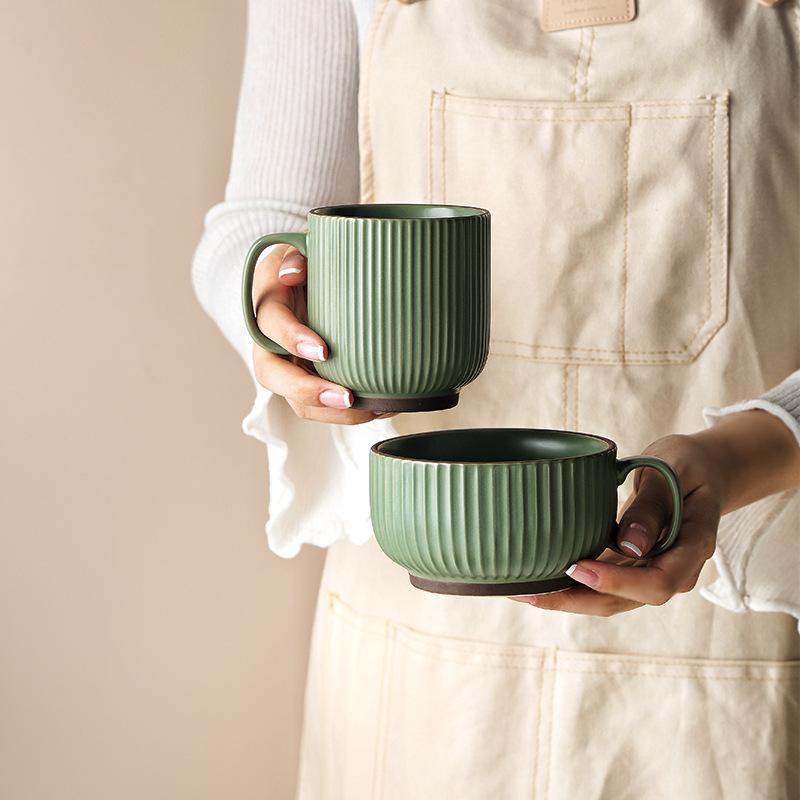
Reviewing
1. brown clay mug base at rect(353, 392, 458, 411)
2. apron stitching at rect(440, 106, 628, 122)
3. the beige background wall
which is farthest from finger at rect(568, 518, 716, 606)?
the beige background wall

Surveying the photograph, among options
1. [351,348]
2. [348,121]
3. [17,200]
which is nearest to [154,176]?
[17,200]

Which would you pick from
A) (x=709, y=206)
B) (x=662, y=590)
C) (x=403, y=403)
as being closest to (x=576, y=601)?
(x=662, y=590)

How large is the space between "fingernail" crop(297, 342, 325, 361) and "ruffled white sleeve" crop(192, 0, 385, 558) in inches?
11.0

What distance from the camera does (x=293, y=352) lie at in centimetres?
64

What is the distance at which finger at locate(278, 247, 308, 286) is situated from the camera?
711 mm

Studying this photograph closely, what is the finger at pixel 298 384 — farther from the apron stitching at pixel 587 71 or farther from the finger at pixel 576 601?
the apron stitching at pixel 587 71

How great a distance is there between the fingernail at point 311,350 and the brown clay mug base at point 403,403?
0.03 m

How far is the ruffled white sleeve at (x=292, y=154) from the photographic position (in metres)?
0.91

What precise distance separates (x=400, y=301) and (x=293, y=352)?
8cm

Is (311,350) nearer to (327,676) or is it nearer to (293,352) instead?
(293,352)

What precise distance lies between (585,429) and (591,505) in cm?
31

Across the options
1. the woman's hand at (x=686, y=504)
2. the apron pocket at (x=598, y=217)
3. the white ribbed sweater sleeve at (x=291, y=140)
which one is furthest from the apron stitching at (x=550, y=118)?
the woman's hand at (x=686, y=504)

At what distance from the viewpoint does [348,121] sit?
3.19 feet

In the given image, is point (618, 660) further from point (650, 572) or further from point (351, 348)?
point (351, 348)
